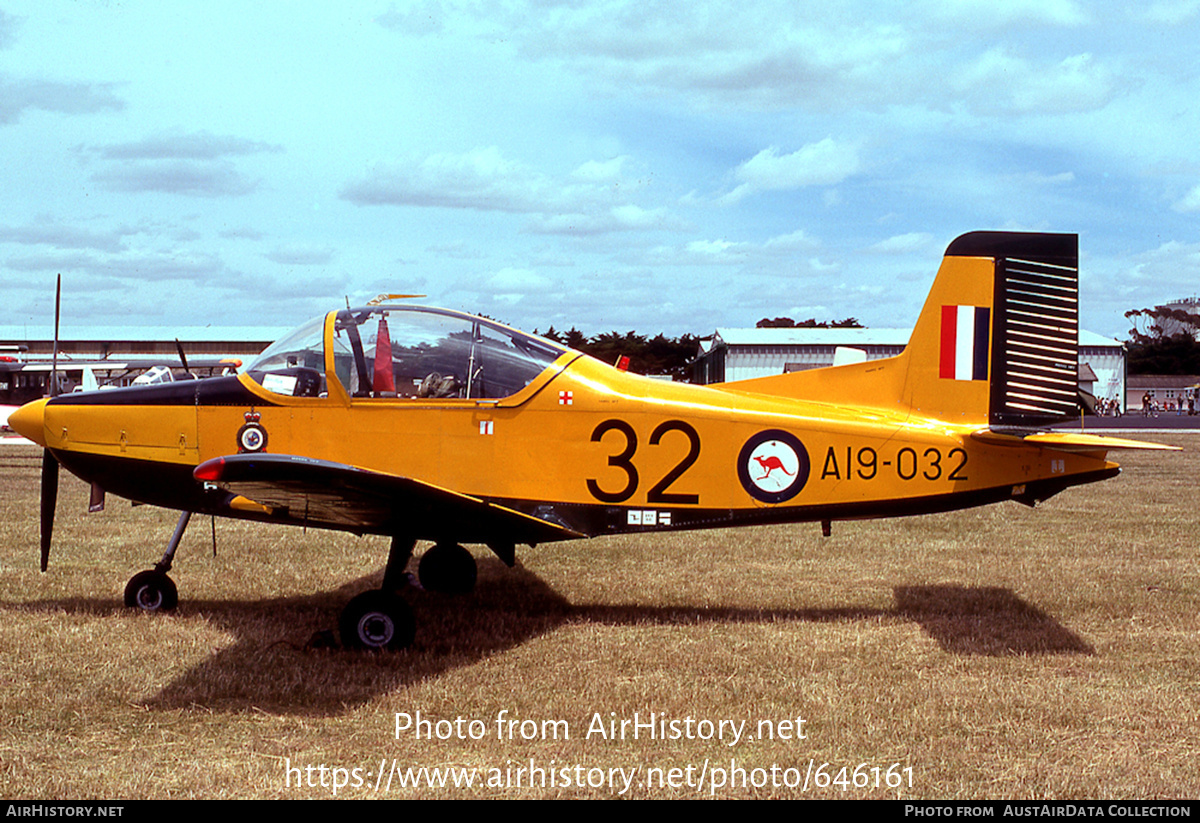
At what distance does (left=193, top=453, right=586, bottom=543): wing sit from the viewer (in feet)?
16.1

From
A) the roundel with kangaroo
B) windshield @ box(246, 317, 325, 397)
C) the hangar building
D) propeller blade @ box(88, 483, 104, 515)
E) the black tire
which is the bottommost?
the black tire

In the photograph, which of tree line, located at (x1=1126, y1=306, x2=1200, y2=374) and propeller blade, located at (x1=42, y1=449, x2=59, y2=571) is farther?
tree line, located at (x1=1126, y1=306, x2=1200, y2=374)

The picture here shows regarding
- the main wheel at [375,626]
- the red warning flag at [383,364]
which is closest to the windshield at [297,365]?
the red warning flag at [383,364]

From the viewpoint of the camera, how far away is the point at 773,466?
21.6 feet

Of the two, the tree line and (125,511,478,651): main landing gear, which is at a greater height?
the tree line

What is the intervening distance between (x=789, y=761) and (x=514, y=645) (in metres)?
2.40

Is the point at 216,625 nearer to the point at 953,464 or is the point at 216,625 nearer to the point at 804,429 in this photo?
the point at 804,429

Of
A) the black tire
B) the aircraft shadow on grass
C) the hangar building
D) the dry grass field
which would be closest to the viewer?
the dry grass field

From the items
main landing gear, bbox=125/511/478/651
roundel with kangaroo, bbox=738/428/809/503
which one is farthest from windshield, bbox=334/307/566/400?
roundel with kangaroo, bbox=738/428/809/503

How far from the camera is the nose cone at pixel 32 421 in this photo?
681 centimetres

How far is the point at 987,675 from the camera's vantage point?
5684 millimetres

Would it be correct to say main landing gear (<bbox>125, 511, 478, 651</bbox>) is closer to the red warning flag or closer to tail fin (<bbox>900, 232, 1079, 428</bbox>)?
the red warning flag

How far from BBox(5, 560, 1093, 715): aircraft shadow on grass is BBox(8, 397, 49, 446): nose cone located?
1337 mm

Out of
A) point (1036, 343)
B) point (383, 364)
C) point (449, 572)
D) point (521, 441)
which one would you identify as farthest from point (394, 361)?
point (1036, 343)
